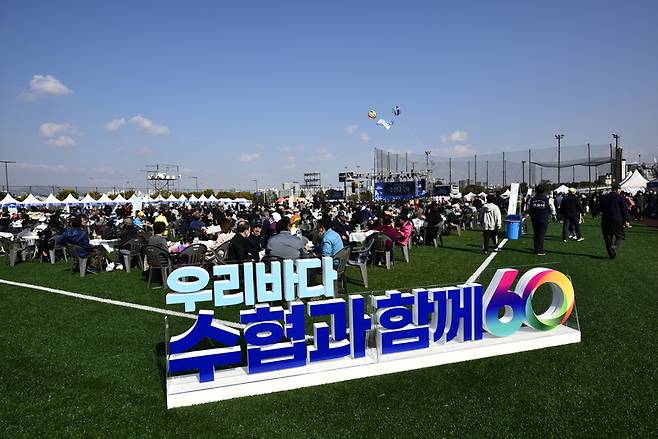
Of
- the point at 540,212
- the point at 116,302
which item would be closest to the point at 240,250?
the point at 116,302

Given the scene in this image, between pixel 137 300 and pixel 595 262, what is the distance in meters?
9.71

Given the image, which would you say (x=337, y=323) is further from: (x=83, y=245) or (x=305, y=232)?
(x=305, y=232)

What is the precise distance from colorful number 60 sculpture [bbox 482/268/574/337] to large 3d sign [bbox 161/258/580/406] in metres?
0.01

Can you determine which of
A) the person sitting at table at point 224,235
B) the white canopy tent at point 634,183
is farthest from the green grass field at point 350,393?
the white canopy tent at point 634,183

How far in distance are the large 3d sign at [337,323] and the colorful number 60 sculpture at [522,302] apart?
0.04 feet

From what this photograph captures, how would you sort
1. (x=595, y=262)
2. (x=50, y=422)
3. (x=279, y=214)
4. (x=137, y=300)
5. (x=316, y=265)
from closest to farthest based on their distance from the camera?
1. (x=50, y=422)
2. (x=316, y=265)
3. (x=137, y=300)
4. (x=595, y=262)
5. (x=279, y=214)

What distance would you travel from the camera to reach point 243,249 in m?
7.30

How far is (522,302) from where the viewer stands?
15.7 ft

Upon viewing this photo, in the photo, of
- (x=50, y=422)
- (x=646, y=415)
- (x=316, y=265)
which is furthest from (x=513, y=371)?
(x=50, y=422)

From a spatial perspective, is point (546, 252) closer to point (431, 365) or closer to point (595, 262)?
point (595, 262)

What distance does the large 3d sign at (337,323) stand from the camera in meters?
3.97

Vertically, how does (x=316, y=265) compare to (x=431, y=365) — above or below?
above

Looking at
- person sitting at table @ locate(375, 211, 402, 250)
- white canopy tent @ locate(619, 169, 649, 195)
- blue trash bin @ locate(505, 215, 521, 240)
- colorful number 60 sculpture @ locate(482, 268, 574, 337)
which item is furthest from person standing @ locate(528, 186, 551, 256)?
white canopy tent @ locate(619, 169, 649, 195)

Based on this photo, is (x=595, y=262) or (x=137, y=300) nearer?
(x=137, y=300)
